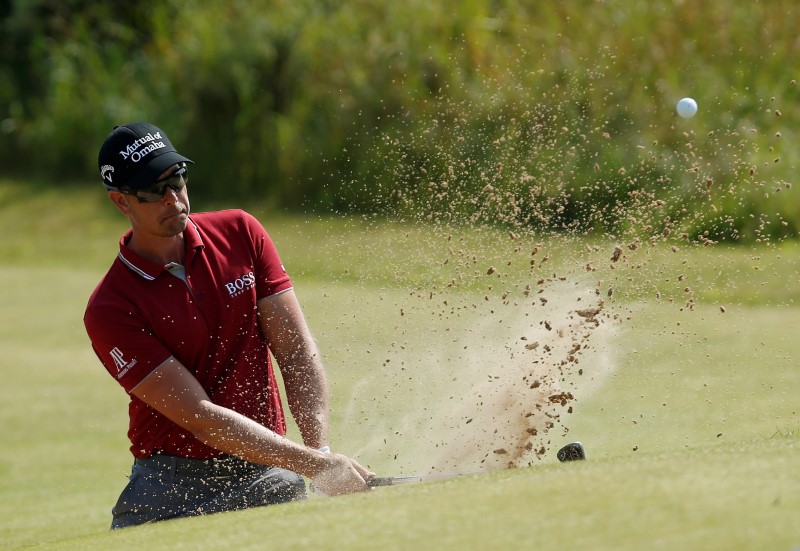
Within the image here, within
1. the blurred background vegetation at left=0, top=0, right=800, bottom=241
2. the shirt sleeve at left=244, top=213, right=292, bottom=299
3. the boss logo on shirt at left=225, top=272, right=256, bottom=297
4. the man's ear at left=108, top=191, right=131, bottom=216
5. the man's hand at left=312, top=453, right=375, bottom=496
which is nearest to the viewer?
the man's hand at left=312, top=453, right=375, bottom=496

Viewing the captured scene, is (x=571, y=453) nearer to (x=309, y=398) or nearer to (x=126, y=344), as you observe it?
(x=309, y=398)

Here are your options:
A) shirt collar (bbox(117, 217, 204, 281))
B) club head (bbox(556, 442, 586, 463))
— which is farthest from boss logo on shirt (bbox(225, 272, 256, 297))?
club head (bbox(556, 442, 586, 463))

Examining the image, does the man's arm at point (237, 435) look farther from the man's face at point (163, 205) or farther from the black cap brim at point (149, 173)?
the black cap brim at point (149, 173)

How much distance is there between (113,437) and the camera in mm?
7172

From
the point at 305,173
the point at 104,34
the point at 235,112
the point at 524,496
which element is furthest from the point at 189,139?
the point at 524,496

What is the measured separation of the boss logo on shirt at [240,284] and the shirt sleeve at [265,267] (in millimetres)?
59

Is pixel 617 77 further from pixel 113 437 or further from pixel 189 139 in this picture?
pixel 113 437

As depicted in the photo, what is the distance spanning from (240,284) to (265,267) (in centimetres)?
16

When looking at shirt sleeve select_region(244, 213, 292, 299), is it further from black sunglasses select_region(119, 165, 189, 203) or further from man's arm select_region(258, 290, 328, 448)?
black sunglasses select_region(119, 165, 189, 203)

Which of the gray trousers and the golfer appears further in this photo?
the gray trousers

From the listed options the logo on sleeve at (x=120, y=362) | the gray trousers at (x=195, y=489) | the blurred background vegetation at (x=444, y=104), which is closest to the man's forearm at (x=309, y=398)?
the gray trousers at (x=195, y=489)

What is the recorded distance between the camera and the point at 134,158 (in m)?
4.08

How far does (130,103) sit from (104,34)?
267 cm

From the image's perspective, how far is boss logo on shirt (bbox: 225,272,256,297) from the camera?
13.9 feet
